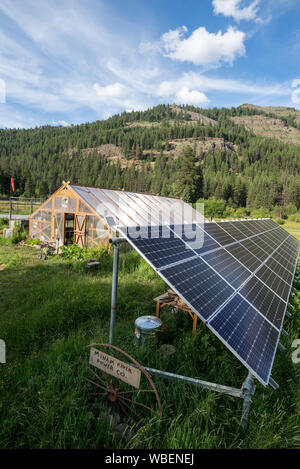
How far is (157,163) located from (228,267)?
132 m

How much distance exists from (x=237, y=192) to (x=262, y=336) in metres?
78.6

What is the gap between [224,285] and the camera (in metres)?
4.80

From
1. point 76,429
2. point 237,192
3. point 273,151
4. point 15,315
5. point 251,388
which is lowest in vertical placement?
point 15,315

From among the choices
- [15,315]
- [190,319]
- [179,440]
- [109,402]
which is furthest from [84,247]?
[179,440]

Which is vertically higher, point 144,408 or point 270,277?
point 270,277

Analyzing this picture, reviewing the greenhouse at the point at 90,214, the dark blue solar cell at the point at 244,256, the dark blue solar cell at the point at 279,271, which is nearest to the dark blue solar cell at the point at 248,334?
the dark blue solar cell at the point at 244,256

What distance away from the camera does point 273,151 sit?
13650 cm

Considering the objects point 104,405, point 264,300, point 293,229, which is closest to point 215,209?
point 293,229

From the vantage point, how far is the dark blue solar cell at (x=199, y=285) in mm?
3652

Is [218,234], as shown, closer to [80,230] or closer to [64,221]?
[80,230]

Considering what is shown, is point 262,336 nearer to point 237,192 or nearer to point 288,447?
point 288,447

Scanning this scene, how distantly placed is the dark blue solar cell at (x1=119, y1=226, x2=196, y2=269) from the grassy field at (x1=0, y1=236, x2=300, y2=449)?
1773 millimetres

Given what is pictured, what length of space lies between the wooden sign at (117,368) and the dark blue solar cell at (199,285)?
46.5 inches

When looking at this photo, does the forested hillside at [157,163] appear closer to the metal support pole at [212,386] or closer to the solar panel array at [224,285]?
the solar panel array at [224,285]
